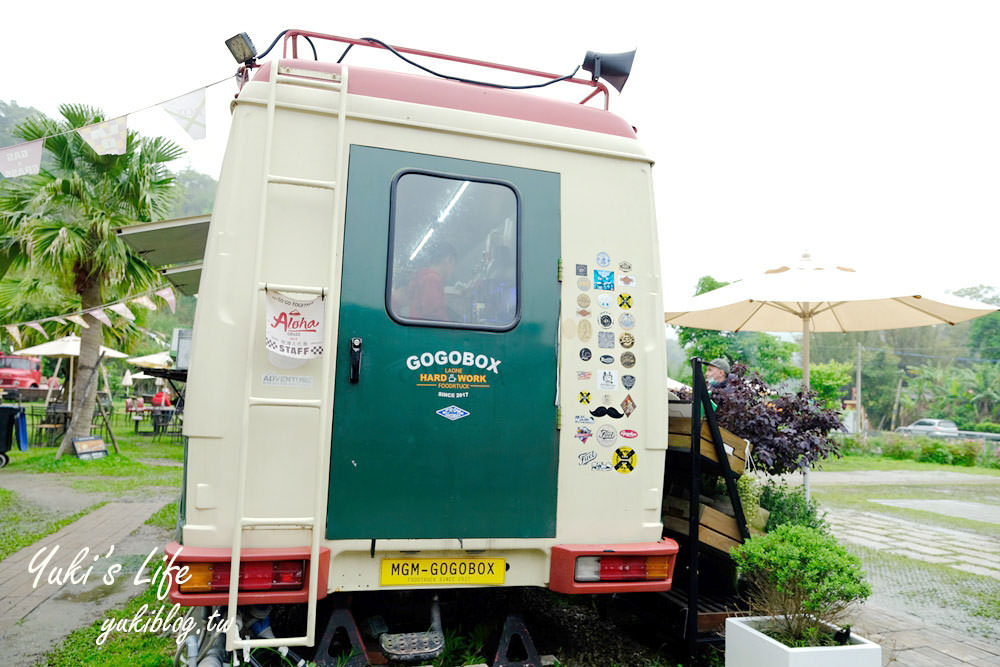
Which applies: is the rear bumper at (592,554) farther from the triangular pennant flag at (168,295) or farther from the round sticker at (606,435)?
the triangular pennant flag at (168,295)

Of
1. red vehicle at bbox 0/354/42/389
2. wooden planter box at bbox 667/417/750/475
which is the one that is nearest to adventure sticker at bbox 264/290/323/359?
wooden planter box at bbox 667/417/750/475

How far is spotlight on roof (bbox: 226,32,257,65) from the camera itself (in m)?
3.71

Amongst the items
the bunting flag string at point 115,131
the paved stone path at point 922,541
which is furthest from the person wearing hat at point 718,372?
the bunting flag string at point 115,131

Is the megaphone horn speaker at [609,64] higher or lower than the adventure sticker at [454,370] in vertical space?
higher

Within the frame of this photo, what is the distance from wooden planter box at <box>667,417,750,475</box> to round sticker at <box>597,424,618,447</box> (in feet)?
3.02

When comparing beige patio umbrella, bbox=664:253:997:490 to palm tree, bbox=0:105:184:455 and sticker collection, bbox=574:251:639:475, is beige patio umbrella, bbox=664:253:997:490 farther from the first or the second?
palm tree, bbox=0:105:184:455

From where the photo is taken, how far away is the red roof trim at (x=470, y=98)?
3508 millimetres

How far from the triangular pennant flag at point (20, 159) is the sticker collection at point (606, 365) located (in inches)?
222

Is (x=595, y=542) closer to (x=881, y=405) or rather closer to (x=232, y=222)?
(x=232, y=222)

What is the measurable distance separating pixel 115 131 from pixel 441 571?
5290mm

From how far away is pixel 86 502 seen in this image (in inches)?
370

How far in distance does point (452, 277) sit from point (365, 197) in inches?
22.6

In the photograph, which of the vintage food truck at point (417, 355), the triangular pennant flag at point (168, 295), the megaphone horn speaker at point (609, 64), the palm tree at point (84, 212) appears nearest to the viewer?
the vintage food truck at point (417, 355)

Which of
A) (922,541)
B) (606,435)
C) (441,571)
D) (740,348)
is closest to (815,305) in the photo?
(922,541)
